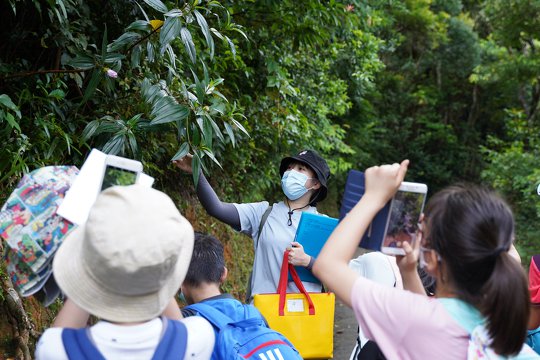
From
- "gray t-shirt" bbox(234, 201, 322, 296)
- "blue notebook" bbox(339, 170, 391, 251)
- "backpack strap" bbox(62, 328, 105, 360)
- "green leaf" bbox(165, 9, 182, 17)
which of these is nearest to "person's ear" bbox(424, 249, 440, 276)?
"blue notebook" bbox(339, 170, 391, 251)

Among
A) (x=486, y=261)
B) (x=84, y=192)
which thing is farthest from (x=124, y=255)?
(x=486, y=261)

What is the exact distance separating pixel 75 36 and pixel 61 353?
101 inches

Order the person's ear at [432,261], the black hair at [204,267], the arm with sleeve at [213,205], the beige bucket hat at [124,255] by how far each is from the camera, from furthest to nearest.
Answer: the arm with sleeve at [213,205]
the black hair at [204,267]
the person's ear at [432,261]
the beige bucket hat at [124,255]

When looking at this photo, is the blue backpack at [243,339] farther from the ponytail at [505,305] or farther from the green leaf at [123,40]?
the green leaf at [123,40]

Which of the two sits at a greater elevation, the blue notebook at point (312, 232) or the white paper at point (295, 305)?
the blue notebook at point (312, 232)

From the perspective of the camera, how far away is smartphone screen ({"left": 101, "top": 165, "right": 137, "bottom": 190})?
5.86 ft

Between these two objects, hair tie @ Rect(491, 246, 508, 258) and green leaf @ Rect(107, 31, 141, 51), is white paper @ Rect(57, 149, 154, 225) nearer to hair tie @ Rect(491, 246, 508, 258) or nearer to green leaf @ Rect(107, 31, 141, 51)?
hair tie @ Rect(491, 246, 508, 258)

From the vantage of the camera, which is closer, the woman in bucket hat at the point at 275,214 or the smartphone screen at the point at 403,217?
the smartphone screen at the point at 403,217

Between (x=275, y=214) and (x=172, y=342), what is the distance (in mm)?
1838

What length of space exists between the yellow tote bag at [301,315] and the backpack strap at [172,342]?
1.41 m

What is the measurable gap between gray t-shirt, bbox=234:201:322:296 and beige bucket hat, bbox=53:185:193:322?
175 cm

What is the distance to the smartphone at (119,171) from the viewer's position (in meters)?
1.77

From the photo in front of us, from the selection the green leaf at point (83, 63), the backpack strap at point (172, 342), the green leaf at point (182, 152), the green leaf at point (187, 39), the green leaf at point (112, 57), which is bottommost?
the green leaf at point (182, 152)

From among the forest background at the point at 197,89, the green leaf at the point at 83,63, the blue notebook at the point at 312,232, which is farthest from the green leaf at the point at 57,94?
the blue notebook at the point at 312,232
